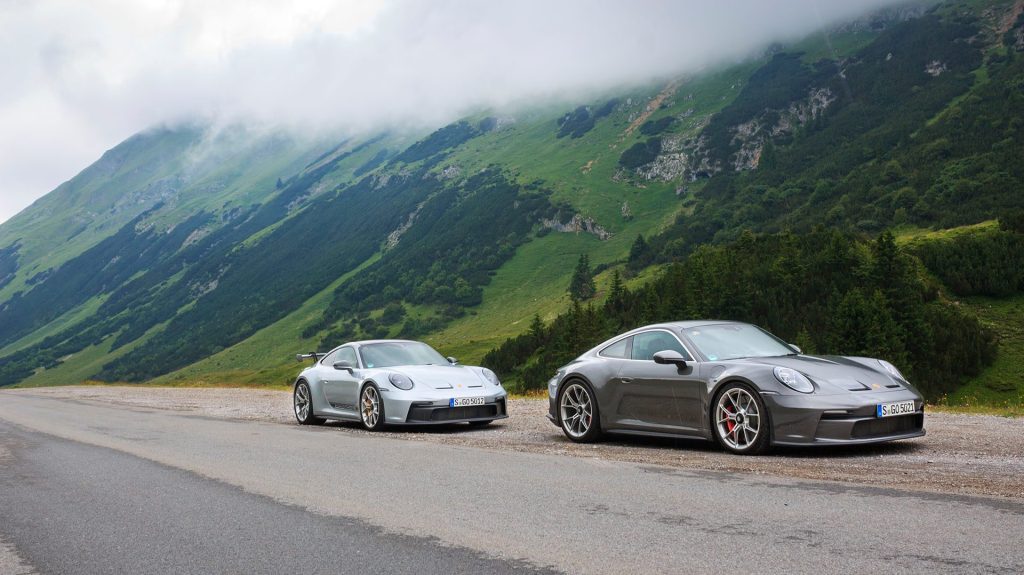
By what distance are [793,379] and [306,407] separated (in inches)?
408

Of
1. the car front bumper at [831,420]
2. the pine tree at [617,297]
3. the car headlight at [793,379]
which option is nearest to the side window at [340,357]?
the car headlight at [793,379]

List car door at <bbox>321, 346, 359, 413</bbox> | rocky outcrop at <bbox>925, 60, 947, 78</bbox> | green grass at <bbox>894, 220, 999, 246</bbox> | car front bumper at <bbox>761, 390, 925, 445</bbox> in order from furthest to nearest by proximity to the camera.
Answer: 1. rocky outcrop at <bbox>925, 60, 947, 78</bbox>
2. green grass at <bbox>894, 220, 999, 246</bbox>
3. car door at <bbox>321, 346, 359, 413</bbox>
4. car front bumper at <bbox>761, 390, 925, 445</bbox>

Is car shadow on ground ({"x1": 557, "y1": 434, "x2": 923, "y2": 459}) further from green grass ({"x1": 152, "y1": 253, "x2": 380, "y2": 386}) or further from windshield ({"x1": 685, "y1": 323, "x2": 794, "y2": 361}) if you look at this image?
green grass ({"x1": 152, "y1": 253, "x2": 380, "y2": 386})

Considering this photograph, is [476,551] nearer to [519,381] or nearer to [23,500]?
[23,500]

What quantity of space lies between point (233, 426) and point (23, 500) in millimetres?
7571

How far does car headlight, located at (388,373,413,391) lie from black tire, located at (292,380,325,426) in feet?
9.21

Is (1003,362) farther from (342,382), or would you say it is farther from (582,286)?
(582,286)

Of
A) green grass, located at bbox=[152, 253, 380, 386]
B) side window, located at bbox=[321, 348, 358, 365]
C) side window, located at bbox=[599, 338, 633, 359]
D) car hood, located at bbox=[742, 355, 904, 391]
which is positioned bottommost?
green grass, located at bbox=[152, 253, 380, 386]

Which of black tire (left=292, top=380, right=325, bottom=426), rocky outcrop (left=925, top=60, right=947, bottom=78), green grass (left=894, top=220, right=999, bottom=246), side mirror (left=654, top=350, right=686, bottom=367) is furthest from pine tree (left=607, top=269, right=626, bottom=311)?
rocky outcrop (left=925, top=60, right=947, bottom=78)

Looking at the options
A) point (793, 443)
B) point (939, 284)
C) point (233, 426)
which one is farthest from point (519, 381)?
point (793, 443)

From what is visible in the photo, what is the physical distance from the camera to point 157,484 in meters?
8.35

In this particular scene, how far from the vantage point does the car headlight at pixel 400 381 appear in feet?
45.0

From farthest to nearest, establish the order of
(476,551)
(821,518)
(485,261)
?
(485,261), (821,518), (476,551)

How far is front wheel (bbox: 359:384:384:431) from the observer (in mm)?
13844
